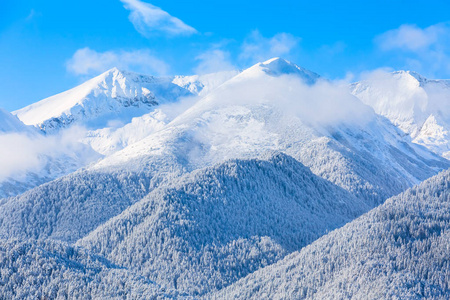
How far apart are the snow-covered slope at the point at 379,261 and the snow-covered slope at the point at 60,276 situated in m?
32.3

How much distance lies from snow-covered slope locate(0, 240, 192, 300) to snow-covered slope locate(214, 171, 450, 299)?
32333 millimetres

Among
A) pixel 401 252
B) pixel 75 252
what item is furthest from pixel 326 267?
pixel 75 252

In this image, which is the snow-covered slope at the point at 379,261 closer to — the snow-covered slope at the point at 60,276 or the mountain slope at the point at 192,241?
the mountain slope at the point at 192,241

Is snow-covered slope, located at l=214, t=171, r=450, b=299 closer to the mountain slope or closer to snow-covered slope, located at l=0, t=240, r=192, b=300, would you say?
the mountain slope

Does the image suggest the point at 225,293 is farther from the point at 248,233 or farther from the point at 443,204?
the point at 443,204

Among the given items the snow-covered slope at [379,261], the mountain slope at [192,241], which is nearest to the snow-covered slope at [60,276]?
the snow-covered slope at [379,261]

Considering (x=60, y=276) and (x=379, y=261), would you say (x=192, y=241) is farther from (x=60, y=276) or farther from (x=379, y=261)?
(x=379, y=261)

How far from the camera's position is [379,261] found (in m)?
134

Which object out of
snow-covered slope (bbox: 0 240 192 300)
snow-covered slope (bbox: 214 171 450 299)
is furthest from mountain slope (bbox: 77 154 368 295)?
snow-covered slope (bbox: 0 240 192 300)

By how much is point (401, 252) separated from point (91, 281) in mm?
80358

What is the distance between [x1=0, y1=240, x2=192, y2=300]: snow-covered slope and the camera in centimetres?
11594

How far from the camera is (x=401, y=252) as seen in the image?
447ft

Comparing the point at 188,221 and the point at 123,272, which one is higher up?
the point at 188,221

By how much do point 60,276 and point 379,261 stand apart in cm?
8060
